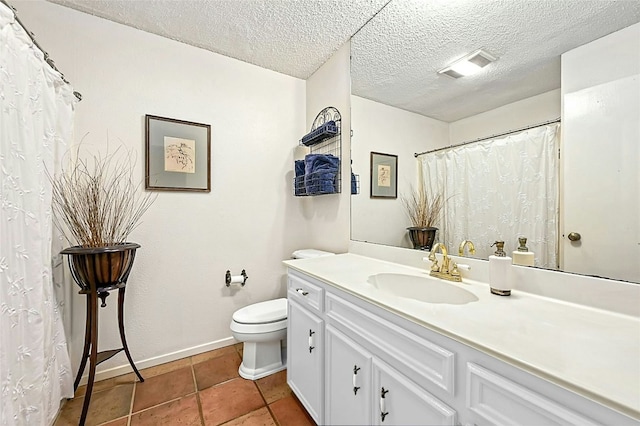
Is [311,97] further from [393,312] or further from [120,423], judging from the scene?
[120,423]

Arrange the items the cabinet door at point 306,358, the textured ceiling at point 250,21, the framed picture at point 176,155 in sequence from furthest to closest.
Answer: the framed picture at point 176,155 < the textured ceiling at point 250,21 < the cabinet door at point 306,358

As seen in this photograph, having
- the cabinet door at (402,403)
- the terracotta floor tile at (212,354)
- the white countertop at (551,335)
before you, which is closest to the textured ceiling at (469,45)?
the white countertop at (551,335)

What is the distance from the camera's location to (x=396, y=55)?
1.66 metres

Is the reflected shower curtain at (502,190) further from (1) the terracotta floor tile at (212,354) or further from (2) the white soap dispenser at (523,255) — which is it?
(1) the terracotta floor tile at (212,354)

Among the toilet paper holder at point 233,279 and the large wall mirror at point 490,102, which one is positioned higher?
the large wall mirror at point 490,102

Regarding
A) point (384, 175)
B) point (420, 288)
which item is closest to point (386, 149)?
point (384, 175)

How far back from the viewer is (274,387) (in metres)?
1.65

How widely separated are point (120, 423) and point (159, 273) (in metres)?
0.86

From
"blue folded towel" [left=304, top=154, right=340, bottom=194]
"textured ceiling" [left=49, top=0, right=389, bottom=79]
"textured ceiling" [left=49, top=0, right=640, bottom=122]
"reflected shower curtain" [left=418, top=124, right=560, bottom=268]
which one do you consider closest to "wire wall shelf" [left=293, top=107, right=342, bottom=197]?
"blue folded towel" [left=304, top=154, right=340, bottom=194]

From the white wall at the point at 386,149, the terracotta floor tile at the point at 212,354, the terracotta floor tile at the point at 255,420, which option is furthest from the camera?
the terracotta floor tile at the point at 212,354

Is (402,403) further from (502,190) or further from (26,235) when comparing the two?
(26,235)

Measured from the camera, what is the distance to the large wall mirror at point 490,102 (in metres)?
0.85

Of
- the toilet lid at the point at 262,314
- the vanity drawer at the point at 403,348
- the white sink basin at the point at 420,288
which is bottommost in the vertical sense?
the toilet lid at the point at 262,314

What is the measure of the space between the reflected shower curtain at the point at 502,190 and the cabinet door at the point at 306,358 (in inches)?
32.1
